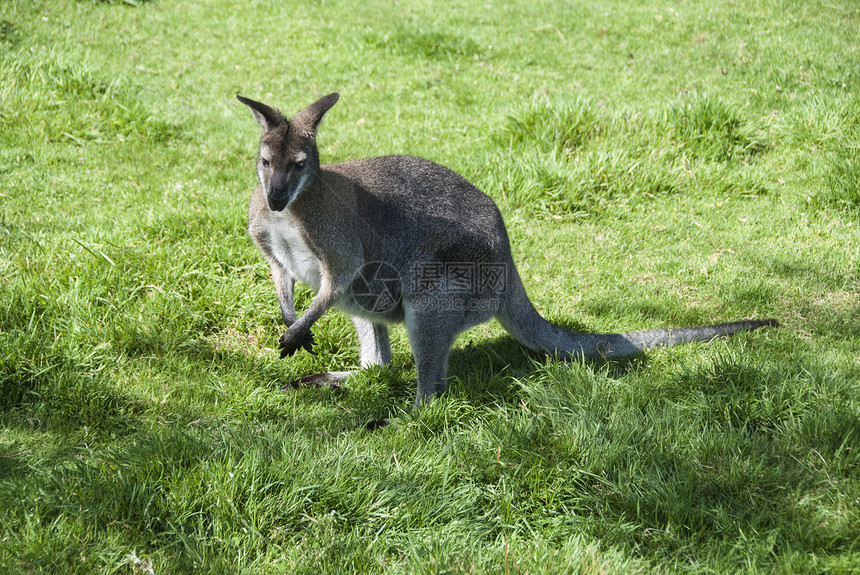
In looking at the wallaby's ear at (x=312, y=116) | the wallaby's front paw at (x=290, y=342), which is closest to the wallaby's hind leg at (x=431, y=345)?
the wallaby's front paw at (x=290, y=342)

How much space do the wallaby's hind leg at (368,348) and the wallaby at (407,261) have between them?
0.07ft

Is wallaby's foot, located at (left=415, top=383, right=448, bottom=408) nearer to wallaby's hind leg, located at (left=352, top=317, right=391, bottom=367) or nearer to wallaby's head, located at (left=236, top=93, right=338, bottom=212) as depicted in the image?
wallaby's hind leg, located at (left=352, top=317, right=391, bottom=367)

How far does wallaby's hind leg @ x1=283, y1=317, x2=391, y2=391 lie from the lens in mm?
4057

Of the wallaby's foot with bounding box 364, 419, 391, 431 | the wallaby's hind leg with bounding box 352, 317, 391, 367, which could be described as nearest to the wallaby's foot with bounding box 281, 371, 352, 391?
the wallaby's hind leg with bounding box 352, 317, 391, 367

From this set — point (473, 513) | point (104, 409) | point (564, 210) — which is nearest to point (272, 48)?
point (564, 210)

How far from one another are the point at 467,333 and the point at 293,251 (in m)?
1.42

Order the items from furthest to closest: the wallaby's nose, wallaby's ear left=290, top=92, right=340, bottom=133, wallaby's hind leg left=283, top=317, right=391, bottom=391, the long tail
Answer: wallaby's hind leg left=283, top=317, right=391, bottom=391 < the long tail < wallaby's ear left=290, top=92, right=340, bottom=133 < the wallaby's nose

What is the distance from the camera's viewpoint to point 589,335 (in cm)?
390

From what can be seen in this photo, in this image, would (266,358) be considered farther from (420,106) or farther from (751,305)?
(420,106)

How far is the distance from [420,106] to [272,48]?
2327mm

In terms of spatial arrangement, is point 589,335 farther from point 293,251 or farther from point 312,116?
point 312,116

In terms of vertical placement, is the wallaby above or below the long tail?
above

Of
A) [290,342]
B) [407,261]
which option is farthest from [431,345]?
[290,342]

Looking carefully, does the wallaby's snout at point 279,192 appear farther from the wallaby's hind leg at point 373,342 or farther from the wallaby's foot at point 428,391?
the wallaby's foot at point 428,391
